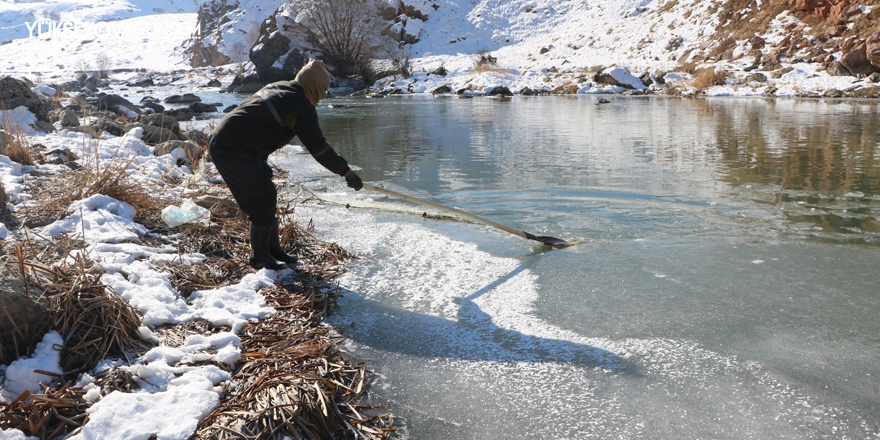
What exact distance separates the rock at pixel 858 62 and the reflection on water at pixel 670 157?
628 centimetres

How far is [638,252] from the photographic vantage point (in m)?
4.79

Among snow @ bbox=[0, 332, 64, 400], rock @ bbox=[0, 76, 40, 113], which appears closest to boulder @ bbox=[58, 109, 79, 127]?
rock @ bbox=[0, 76, 40, 113]

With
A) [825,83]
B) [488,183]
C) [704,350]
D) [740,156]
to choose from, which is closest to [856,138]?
[740,156]

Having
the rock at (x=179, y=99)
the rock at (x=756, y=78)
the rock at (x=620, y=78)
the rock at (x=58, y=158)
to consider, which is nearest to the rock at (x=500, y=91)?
the rock at (x=620, y=78)

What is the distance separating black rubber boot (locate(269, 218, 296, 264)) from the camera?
4.45 m

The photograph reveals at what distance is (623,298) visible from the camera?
152 inches

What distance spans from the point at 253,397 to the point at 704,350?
94.7 inches

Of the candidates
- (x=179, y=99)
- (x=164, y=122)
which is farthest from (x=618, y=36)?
(x=164, y=122)

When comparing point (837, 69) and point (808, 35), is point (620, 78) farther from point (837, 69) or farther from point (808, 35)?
point (837, 69)

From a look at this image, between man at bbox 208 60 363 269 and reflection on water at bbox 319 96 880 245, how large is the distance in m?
2.76

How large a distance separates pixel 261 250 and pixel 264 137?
2.83 ft

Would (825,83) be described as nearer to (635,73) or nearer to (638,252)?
(635,73)

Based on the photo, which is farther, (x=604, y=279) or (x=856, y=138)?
(x=856, y=138)

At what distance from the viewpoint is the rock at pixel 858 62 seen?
22.3 m
